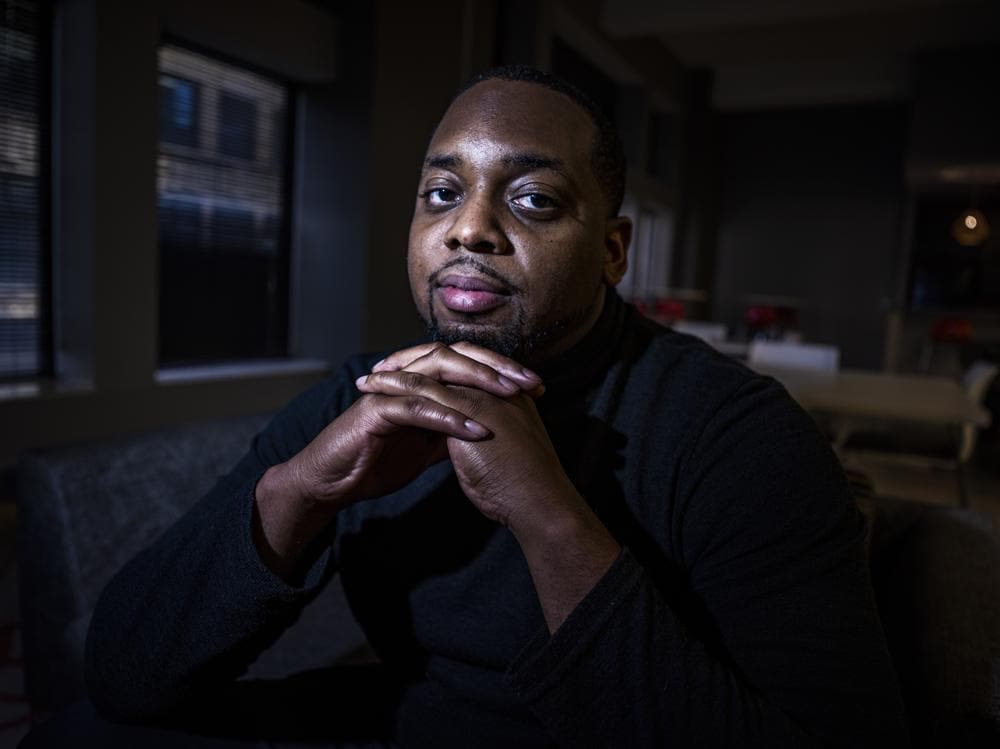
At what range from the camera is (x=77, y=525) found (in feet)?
4.50

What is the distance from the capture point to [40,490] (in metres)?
1.37

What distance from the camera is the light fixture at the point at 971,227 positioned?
731 cm

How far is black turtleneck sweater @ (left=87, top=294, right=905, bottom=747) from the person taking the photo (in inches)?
27.7

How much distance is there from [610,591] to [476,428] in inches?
8.1

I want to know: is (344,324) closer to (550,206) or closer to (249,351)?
(249,351)

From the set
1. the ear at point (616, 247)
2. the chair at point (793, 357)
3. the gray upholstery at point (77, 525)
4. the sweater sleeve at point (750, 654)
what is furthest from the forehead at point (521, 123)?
the chair at point (793, 357)

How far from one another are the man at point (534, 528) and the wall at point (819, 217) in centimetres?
909

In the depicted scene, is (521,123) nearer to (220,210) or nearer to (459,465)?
(459,465)

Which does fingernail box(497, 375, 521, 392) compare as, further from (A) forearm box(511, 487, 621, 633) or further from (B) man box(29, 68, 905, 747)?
(A) forearm box(511, 487, 621, 633)

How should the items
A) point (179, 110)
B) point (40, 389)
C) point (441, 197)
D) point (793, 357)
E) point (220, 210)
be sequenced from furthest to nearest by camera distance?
1. point (793, 357)
2. point (220, 210)
3. point (179, 110)
4. point (40, 389)
5. point (441, 197)

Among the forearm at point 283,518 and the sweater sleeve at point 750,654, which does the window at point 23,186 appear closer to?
the forearm at point 283,518

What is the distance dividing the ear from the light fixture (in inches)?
306

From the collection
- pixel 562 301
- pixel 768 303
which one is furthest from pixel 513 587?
pixel 768 303

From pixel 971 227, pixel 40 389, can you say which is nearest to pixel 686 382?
pixel 40 389
